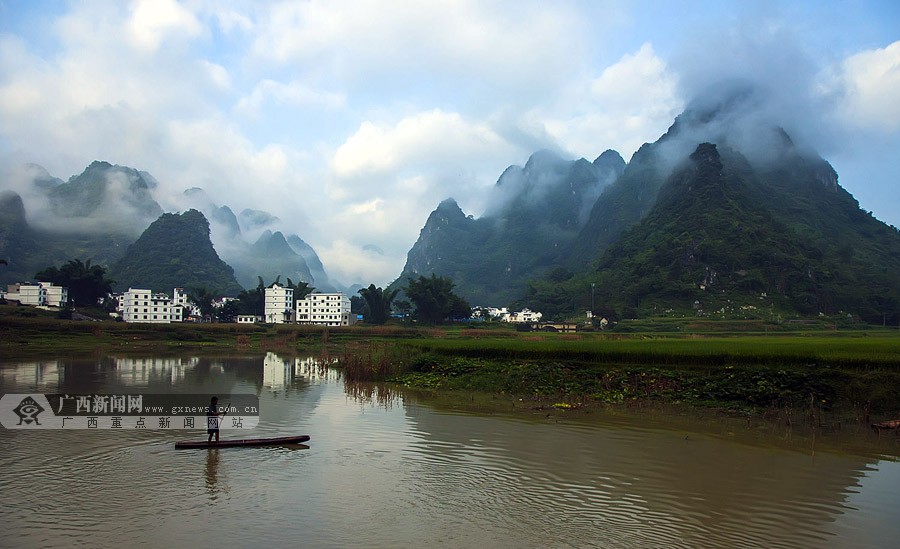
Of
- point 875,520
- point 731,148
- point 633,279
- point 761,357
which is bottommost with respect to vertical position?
point 875,520

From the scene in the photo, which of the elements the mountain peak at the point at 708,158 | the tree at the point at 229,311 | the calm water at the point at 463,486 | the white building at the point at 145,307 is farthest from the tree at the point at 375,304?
the calm water at the point at 463,486

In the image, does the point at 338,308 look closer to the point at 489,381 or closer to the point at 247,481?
the point at 489,381

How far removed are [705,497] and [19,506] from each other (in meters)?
10.2

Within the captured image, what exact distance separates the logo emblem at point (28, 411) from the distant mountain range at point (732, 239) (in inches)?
2911

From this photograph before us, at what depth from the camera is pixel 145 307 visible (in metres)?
90.2

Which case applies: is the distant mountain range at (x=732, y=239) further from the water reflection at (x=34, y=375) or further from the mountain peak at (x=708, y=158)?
the water reflection at (x=34, y=375)

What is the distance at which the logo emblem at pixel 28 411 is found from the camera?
1516cm

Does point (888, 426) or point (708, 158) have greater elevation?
point (708, 158)

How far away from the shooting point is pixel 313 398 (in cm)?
2147

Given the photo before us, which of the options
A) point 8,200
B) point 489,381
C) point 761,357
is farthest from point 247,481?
point 8,200

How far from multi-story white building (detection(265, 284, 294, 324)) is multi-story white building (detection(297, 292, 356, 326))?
1908mm

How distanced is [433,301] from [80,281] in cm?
4750

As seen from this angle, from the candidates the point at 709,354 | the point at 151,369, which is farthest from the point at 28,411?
the point at 709,354

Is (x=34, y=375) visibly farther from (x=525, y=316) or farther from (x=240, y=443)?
(x=525, y=316)
